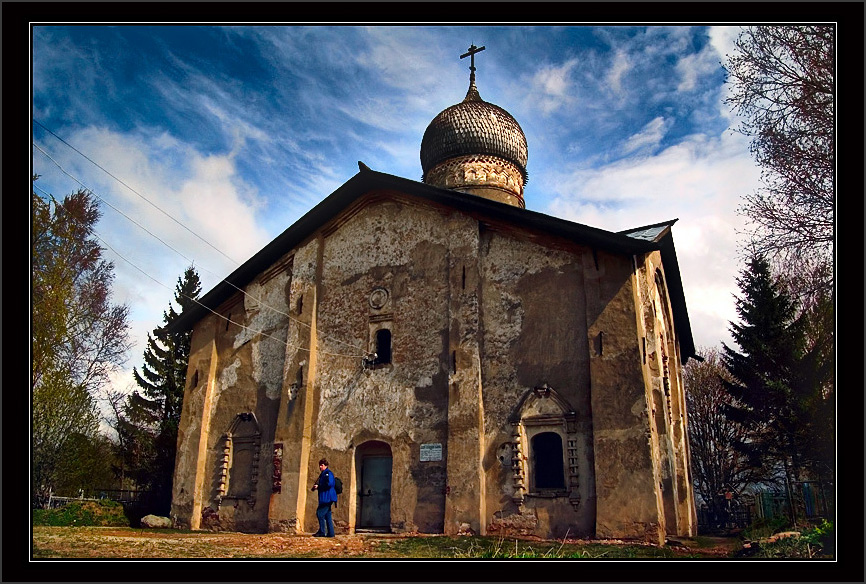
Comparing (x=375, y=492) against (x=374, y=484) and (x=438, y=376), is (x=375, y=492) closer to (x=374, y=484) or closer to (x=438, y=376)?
(x=374, y=484)

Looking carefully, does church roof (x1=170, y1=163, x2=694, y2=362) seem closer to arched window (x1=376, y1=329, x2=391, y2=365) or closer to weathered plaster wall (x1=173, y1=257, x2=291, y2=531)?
weathered plaster wall (x1=173, y1=257, x2=291, y2=531)

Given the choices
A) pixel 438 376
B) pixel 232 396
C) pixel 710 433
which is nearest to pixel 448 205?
pixel 438 376

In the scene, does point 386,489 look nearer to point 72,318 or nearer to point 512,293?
point 512,293

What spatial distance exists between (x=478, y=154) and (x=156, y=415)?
54.3 feet

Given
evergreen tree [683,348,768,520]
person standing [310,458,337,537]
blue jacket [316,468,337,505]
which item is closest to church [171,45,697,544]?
person standing [310,458,337,537]

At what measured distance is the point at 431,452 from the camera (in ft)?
44.7

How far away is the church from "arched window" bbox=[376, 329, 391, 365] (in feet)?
0.09

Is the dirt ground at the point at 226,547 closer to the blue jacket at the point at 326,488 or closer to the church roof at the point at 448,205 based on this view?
the blue jacket at the point at 326,488

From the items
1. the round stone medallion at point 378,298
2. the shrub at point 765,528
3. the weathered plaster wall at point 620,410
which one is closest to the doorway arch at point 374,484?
the round stone medallion at point 378,298

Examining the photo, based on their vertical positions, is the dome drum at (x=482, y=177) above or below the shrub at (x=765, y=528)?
above

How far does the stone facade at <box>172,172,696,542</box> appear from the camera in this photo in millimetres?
12328

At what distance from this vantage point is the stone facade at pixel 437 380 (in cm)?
1233

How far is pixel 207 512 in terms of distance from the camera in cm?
1608

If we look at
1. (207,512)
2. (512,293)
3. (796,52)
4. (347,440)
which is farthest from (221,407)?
(796,52)
